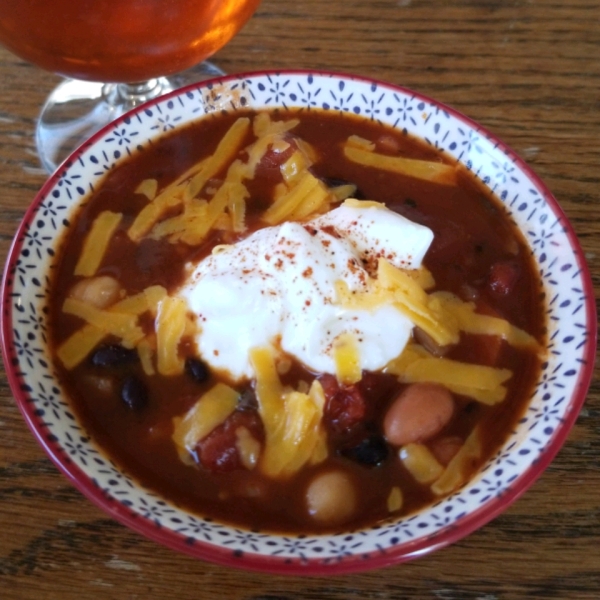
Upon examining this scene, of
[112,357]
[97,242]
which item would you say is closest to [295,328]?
[112,357]

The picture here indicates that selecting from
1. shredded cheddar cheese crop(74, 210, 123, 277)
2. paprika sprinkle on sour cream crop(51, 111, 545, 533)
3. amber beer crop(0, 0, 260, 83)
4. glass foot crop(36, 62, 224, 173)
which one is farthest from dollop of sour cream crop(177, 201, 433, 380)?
glass foot crop(36, 62, 224, 173)

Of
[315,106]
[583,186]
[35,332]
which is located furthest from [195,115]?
[583,186]

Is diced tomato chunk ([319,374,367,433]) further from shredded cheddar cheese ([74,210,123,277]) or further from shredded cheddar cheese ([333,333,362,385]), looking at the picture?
shredded cheddar cheese ([74,210,123,277])

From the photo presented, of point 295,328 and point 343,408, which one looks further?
point 295,328

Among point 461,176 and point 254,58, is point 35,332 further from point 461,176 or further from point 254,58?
point 254,58

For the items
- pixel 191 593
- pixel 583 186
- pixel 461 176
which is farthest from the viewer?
pixel 583 186

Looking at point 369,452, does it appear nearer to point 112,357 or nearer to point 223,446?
point 223,446

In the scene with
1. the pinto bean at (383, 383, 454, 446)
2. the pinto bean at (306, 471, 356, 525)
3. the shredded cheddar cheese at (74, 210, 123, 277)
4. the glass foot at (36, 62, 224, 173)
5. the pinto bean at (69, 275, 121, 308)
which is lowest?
the pinto bean at (306, 471, 356, 525)

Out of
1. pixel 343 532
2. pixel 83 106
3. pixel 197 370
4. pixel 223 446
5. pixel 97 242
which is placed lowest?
pixel 343 532
